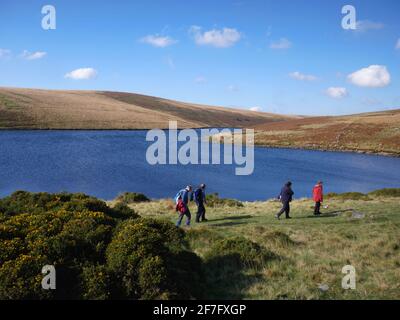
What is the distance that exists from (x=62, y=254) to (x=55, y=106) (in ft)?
483

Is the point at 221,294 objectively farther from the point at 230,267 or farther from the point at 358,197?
the point at 358,197

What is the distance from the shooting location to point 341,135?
10950 cm

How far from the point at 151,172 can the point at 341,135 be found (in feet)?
234

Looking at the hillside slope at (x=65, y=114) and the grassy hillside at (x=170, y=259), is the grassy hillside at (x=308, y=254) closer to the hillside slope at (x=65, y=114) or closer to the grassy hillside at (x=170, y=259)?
the grassy hillside at (x=170, y=259)

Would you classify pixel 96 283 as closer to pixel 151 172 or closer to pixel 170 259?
pixel 170 259

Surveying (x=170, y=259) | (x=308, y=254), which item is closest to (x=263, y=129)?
(x=308, y=254)

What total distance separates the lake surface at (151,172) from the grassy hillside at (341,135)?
12156 mm

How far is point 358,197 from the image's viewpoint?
3138 centimetres

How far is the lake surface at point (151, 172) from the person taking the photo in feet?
147

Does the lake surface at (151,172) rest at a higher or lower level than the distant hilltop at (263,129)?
lower

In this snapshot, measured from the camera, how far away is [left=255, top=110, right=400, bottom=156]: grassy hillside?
318ft

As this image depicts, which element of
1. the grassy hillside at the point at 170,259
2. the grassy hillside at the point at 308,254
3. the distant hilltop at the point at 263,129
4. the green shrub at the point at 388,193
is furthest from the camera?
the distant hilltop at the point at 263,129

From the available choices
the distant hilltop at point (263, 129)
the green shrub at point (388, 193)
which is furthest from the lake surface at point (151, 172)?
the distant hilltop at point (263, 129)
